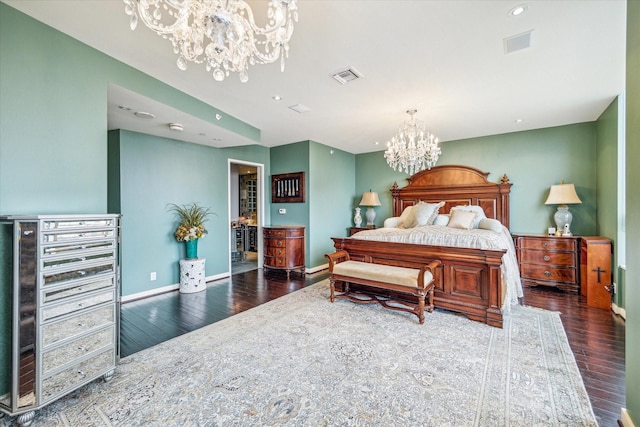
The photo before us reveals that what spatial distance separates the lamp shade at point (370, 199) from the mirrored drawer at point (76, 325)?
4.96 metres

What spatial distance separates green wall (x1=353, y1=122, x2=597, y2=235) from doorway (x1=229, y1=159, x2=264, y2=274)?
5.05 meters

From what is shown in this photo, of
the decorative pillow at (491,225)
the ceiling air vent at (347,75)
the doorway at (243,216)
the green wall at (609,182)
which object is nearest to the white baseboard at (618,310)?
the green wall at (609,182)

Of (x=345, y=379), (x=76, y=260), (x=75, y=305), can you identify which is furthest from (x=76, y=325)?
(x=345, y=379)

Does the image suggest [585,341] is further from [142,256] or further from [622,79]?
[142,256]

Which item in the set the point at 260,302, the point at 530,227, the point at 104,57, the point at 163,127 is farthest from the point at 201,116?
the point at 530,227

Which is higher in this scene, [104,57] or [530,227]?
[104,57]

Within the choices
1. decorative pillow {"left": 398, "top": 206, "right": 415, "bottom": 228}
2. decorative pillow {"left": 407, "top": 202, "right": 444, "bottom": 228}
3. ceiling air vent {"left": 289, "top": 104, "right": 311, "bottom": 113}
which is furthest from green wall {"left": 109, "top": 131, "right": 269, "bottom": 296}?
decorative pillow {"left": 407, "top": 202, "right": 444, "bottom": 228}

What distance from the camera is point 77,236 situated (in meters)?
1.76

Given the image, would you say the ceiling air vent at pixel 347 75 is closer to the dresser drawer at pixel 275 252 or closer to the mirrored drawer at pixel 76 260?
the mirrored drawer at pixel 76 260

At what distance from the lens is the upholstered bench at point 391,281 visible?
290cm

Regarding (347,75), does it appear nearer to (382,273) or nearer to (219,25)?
(219,25)

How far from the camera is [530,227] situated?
15.5ft

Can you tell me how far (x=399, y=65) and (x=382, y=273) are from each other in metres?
2.22

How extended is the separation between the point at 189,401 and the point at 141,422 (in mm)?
263
